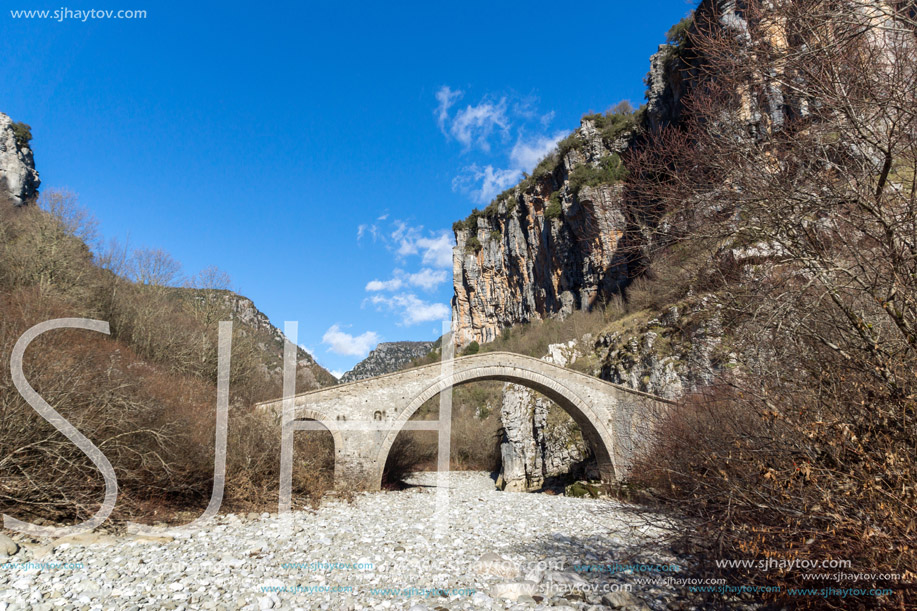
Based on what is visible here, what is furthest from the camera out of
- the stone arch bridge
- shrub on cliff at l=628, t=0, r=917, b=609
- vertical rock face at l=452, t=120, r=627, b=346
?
vertical rock face at l=452, t=120, r=627, b=346

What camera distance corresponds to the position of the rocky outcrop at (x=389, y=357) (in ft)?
169

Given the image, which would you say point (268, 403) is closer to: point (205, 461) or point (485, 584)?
point (205, 461)

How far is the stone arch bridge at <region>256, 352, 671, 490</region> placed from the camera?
50.0 ft

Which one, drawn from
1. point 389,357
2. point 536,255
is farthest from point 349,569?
point 389,357

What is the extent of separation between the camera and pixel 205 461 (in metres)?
9.73

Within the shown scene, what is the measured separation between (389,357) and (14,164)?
116 feet

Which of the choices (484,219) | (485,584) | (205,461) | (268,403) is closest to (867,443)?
(485,584)

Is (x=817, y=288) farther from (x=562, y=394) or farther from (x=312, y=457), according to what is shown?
(x=562, y=394)

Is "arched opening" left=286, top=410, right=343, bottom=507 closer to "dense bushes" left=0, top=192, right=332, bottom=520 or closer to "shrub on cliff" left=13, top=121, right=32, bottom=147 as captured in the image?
"dense bushes" left=0, top=192, right=332, bottom=520

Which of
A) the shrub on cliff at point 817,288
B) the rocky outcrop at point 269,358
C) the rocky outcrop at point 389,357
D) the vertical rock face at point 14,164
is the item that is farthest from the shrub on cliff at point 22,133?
the shrub on cliff at point 817,288

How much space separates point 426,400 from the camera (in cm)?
1723

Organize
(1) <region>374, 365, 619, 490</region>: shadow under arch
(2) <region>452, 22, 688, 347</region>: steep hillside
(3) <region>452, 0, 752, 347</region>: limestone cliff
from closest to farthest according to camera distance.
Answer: (1) <region>374, 365, 619, 490</region>: shadow under arch → (3) <region>452, 0, 752, 347</region>: limestone cliff → (2) <region>452, 22, 688, 347</region>: steep hillside

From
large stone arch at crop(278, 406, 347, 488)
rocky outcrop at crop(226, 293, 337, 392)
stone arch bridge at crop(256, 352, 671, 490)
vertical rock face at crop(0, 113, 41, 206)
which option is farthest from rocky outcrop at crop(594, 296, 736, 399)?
vertical rock face at crop(0, 113, 41, 206)

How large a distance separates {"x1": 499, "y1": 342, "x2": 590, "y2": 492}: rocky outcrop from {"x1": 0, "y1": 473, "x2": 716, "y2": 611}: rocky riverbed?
11.4 metres
